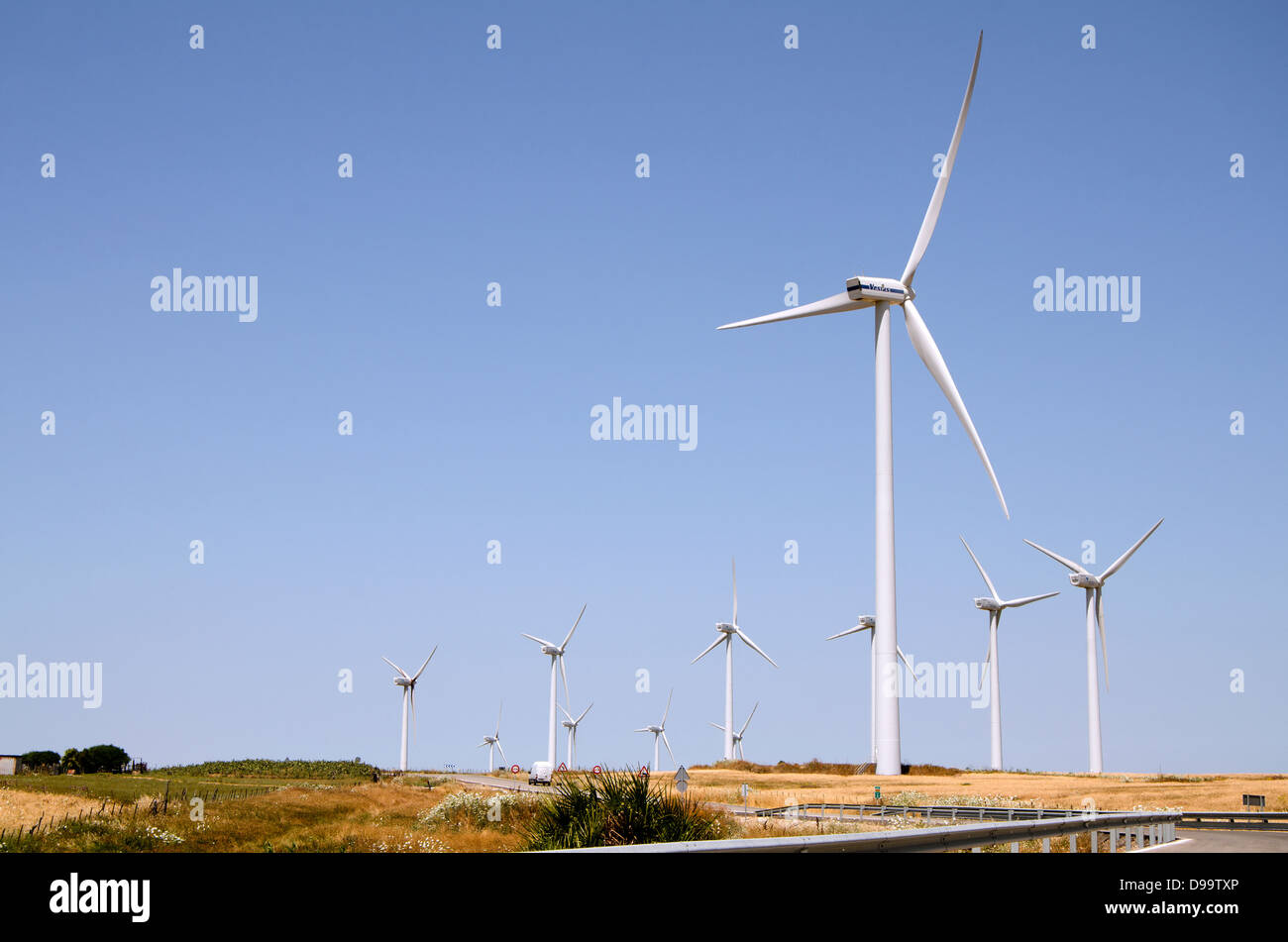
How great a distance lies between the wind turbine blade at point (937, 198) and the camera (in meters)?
67.2

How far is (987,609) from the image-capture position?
346 ft

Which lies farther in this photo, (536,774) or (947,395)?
(536,774)

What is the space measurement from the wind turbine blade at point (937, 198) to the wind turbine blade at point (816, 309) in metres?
3.44

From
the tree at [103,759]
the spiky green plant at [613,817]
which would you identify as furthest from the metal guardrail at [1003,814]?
the tree at [103,759]

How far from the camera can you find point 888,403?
72.2 m

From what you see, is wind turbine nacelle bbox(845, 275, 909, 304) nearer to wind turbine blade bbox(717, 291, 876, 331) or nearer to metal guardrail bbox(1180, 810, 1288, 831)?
wind turbine blade bbox(717, 291, 876, 331)

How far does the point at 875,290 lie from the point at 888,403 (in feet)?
25.4

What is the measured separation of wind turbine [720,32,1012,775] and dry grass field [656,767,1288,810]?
3622 millimetres

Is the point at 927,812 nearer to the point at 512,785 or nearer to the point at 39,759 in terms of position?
the point at 512,785

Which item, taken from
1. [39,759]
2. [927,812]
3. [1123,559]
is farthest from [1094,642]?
[39,759]

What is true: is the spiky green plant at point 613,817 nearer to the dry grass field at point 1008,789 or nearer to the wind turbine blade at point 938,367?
the dry grass field at point 1008,789
